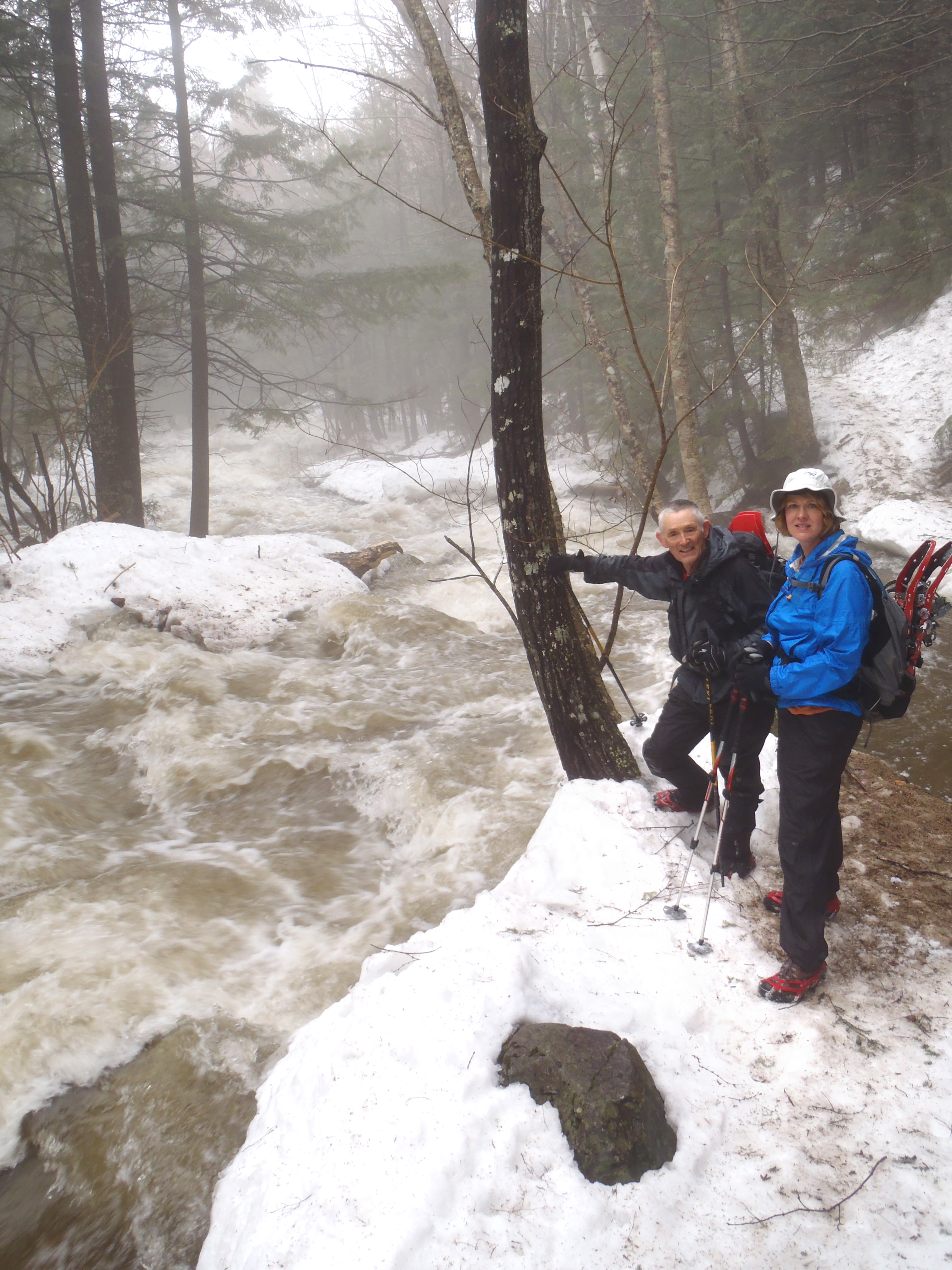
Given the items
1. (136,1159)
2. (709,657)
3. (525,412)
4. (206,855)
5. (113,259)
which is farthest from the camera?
(113,259)

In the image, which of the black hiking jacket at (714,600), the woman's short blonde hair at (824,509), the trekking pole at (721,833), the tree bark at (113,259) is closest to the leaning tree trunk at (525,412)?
the black hiking jacket at (714,600)

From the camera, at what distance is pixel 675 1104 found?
2.33 m

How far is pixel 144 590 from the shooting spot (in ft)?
27.0

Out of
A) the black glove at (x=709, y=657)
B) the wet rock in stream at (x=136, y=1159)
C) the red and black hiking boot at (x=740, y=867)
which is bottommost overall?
the wet rock in stream at (x=136, y=1159)

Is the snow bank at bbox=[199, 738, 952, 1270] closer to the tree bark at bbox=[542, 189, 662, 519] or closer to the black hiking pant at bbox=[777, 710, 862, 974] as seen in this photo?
the black hiking pant at bbox=[777, 710, 862, 974]

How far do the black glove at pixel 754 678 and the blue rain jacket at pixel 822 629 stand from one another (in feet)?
0.48

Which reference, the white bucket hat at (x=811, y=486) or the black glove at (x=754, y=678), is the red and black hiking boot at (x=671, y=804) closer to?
the black glove at (x=754, y=678)

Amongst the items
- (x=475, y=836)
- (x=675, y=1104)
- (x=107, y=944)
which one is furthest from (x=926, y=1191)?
(x=107, y=944)

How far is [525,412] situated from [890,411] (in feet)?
40.4

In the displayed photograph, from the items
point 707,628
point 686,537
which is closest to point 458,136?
point 686,537

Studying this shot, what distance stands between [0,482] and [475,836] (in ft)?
29.8

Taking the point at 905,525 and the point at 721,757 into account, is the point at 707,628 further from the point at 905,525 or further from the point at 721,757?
the point at 905,525

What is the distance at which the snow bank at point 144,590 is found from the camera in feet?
25.1

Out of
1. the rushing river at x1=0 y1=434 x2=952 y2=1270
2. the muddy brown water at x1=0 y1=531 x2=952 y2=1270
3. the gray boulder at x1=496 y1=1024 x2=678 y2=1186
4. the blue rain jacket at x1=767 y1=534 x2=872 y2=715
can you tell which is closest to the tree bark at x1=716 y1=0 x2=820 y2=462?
the rushing river at x1=0 y1=434 x2=952 y2=1270
